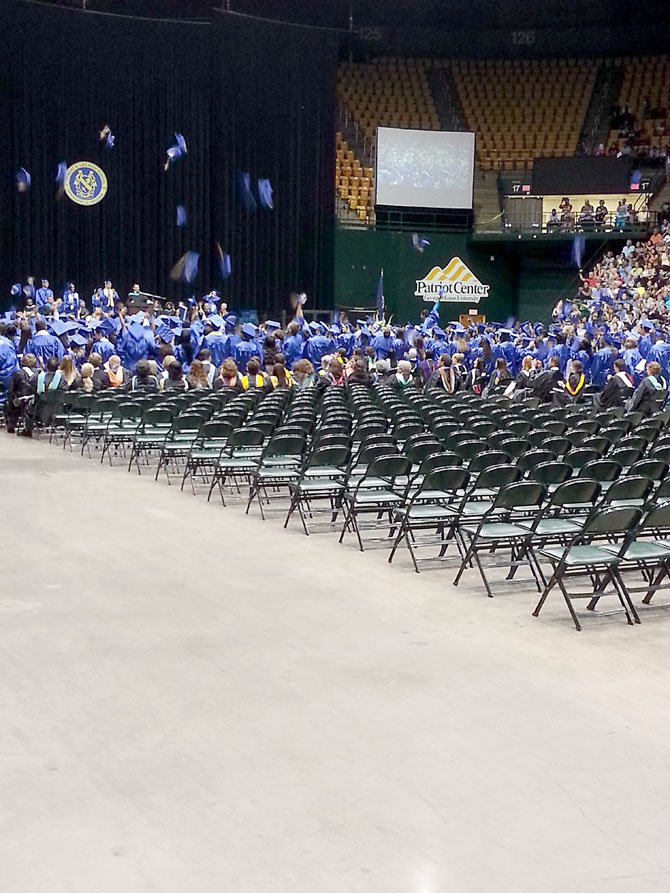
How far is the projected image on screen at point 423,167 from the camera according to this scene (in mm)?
29938

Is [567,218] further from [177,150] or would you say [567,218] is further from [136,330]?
[136,330]

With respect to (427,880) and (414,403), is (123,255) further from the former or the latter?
(427,880)

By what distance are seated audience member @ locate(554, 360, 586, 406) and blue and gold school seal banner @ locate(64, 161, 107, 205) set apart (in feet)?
49.7

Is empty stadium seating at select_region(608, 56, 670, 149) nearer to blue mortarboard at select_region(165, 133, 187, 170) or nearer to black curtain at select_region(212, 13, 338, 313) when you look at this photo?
black curtain at select_region(212, 13, 338, 313)

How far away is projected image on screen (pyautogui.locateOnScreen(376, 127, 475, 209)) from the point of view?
29.9m

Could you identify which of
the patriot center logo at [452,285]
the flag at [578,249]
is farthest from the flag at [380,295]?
the flag at [578,249]

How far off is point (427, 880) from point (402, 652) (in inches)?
90.0

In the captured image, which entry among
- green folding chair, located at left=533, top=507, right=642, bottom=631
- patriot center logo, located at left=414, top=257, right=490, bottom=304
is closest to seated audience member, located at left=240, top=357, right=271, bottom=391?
green folding chair, located at left=533, top=507, right=642, bottom=631

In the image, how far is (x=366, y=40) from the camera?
1256 inches

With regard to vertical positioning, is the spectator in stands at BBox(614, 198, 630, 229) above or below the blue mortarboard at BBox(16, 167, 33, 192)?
below

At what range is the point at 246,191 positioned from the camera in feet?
96.2

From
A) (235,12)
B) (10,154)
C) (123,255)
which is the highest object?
(235,12)

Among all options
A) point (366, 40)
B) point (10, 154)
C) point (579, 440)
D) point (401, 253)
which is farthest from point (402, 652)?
point (366, 40)

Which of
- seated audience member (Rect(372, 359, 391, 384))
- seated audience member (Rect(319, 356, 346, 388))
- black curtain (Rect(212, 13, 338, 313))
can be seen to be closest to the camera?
seated audience member (Rect(319, 356, 346, 388))
